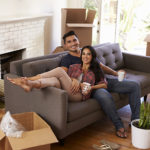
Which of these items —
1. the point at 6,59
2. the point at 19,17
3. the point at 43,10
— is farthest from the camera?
the point at 43,10

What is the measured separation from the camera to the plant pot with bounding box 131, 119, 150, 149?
2.63 metres

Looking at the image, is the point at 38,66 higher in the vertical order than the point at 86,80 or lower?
higher

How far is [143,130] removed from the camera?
2.61 metres

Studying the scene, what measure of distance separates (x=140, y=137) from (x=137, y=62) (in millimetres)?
1524

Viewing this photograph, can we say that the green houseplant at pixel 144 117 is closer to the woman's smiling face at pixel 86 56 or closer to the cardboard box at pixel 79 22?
the woman's smiling face at pixel 86 56

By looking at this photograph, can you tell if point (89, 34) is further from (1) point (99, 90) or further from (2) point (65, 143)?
(2) point (65, 143)

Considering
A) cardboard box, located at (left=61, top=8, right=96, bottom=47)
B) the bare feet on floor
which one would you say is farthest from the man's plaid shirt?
cardboard box, located at (left=61, top=8, right=96, bottom=47)

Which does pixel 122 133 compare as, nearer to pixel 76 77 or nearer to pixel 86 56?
pixel 76 77

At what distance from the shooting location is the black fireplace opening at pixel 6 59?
14.0 feet

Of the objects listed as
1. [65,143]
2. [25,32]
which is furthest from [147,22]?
[65,143]

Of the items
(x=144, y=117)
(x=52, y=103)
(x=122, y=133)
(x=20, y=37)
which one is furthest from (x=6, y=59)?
(x=144, y=117)

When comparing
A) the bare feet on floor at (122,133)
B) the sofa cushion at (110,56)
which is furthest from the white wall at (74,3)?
the bare feet on floor at (122,133)

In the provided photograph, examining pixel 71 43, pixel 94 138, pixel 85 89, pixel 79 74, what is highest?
pixel 71 43

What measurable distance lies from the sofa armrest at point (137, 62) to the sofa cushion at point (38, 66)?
4.47ft
